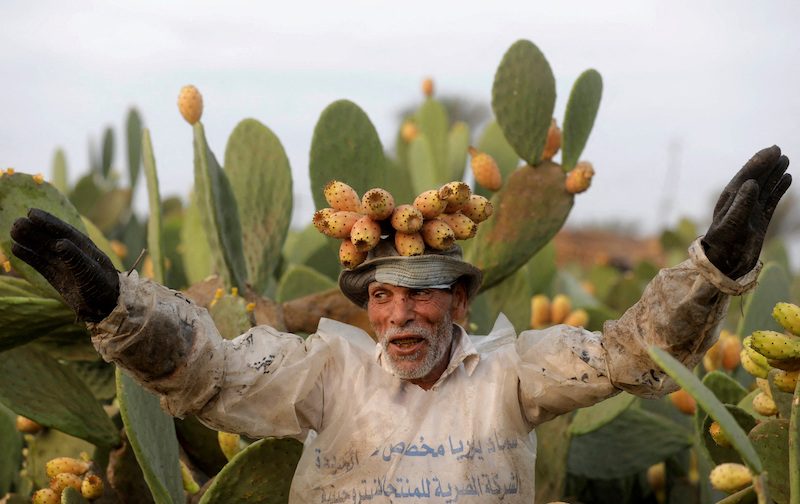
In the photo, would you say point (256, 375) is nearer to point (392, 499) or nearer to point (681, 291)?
point (392, 499)

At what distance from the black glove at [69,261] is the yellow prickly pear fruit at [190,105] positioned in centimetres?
111

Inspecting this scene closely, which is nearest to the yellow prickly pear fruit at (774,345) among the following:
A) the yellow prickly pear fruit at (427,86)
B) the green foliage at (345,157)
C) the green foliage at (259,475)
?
the green foliage at (259,475)

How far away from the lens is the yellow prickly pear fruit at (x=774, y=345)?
71.7 inches

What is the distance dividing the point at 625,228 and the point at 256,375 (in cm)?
2546

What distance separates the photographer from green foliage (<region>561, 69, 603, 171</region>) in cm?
289

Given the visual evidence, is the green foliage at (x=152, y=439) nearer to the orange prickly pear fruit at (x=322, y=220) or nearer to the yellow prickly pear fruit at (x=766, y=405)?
the orange prickly pear fruit at (x=322, y=220)

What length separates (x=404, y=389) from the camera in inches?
80.0

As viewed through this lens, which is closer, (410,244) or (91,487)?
(410,244)

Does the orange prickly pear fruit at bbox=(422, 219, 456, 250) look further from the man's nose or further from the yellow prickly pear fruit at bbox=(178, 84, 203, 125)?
the yellow prickly pear fruit at bbox=(178, 84, 203, 125)

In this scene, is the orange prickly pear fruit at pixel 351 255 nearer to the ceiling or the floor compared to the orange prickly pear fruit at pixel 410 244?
nearer to the floor

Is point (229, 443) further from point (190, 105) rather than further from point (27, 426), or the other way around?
point (190, 105)

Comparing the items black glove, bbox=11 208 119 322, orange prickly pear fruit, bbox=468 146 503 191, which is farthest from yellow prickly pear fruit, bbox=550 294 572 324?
black glove, bbox=11 208 119 322

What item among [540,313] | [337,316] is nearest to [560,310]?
[540,313]

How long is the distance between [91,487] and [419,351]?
79 cm
